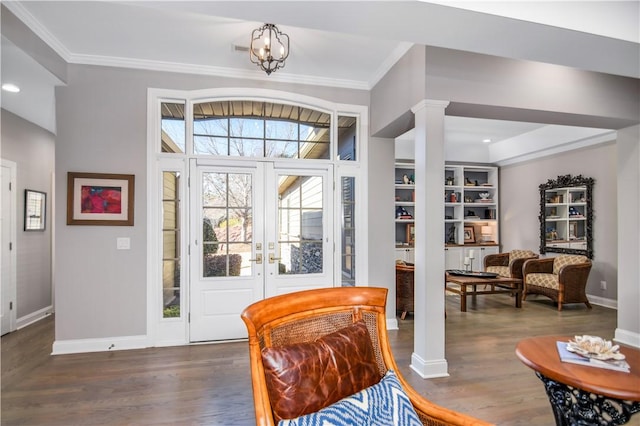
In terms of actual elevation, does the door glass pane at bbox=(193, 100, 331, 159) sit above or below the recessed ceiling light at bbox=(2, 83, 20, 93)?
below

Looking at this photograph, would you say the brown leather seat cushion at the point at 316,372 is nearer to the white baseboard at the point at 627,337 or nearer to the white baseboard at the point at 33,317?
the white baseboard at the point at 627,337

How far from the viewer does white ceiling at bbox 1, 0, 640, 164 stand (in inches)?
74.8

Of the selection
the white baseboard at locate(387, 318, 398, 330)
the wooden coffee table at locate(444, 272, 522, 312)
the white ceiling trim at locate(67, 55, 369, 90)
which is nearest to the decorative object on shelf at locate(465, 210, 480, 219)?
the wooden coffee table at locate(444, 272, 522, 312)

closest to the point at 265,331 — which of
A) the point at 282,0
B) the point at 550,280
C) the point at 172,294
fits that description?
the point at 282,0

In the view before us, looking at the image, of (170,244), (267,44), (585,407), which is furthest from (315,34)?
(585,407)

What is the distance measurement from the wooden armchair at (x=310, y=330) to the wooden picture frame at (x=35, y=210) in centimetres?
462

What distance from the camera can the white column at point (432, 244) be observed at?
2898 mm

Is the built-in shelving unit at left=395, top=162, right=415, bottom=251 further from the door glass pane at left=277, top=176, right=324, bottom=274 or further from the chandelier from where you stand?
the chandelier

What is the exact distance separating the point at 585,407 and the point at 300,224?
2906 mm

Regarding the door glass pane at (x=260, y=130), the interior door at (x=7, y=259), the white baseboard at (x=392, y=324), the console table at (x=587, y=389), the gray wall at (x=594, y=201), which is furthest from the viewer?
the gray wall at (x=594, y=201)

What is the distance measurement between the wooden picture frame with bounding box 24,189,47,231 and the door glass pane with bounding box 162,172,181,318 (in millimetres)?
2199

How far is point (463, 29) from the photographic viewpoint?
6.73ft

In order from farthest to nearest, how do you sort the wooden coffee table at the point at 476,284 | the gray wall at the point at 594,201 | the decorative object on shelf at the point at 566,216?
the decorative object on shelf at the point at 566,216
the gray wall at the point at 594,201
the wooden coffee table at the point at 476,284

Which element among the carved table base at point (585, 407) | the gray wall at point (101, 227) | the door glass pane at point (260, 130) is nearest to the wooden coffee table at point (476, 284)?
the door glass pane at point (260, 130)
